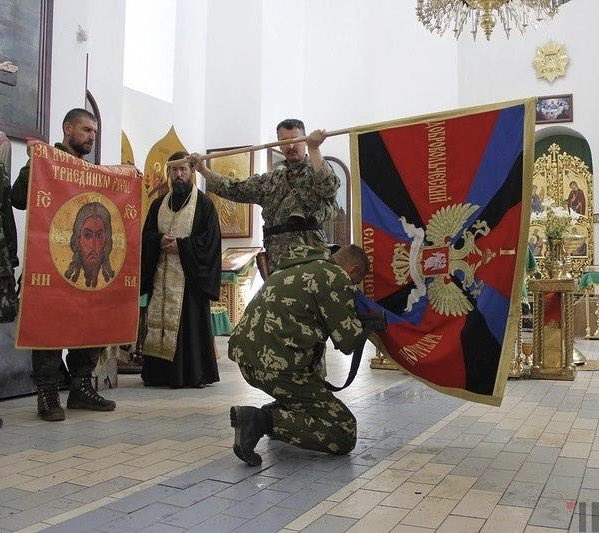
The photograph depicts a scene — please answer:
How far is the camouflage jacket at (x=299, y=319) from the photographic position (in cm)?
286

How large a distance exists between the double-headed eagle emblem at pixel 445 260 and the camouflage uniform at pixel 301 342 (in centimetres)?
50

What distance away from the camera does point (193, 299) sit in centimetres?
523

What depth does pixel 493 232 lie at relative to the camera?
3.13m

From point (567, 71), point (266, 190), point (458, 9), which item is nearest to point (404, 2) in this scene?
point (567, 71)

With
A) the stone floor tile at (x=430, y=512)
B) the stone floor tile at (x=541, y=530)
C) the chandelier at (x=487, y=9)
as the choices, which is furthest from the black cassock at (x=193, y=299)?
the chandelier at (x=487, y=9)

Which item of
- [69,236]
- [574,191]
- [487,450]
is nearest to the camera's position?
[487,450]

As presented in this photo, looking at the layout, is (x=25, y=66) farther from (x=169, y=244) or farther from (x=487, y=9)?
(x=487, y=9)

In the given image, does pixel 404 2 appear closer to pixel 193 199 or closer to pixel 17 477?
pixel 193 199

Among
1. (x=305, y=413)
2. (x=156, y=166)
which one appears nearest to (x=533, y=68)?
(x=156, y=166)

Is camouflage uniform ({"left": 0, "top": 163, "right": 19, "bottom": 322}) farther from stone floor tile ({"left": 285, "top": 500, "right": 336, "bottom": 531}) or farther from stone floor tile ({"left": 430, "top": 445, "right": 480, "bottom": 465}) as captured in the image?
stone floor tile ({"left": 430, "top": 445, "right": 480, "bottom": 465})

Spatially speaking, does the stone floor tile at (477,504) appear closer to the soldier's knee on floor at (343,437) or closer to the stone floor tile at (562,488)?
the stone floor tile at (562,488)

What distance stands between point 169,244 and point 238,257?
556 cm

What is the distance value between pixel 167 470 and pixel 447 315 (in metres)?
1.47

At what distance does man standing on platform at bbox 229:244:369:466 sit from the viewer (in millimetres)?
2863
